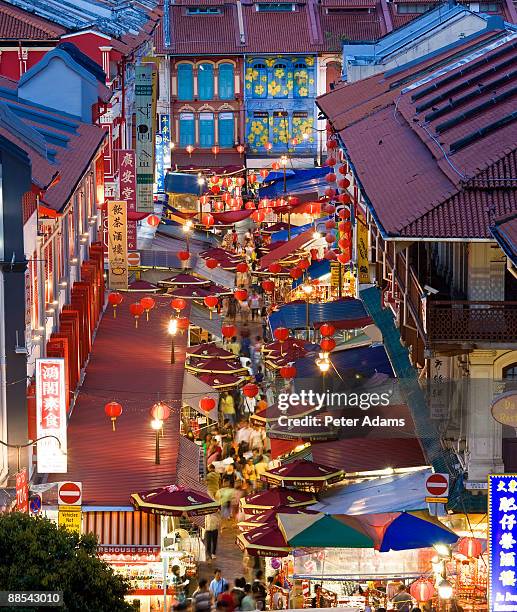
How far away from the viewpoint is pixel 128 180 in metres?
57.8

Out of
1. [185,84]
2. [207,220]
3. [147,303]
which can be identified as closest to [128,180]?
[207,220]

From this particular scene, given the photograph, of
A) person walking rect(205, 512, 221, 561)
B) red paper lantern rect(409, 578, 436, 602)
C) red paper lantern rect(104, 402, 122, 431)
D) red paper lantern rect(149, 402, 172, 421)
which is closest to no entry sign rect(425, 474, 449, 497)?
red paper lantern rect(409, 578, 436, 602)

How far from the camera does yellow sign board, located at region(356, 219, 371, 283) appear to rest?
170 feet

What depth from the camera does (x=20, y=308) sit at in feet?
105

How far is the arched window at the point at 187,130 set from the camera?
9038 cm

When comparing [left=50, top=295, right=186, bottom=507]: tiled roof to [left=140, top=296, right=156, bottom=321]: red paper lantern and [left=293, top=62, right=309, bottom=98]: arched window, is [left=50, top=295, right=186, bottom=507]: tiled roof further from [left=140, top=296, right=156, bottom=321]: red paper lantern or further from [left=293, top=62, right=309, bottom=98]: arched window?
[left=293, top=62, right=309, bottom=98]: arched window

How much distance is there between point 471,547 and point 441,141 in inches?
463

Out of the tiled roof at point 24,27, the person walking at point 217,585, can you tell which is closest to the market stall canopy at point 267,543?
the person walking at point 217,585

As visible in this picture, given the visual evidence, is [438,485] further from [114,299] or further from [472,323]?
[114,299]

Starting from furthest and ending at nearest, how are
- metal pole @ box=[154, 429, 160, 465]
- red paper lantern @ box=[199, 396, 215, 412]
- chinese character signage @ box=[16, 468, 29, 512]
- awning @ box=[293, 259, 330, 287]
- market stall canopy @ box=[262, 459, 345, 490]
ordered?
awning @ box=[293, 259, 330, 287], red paper lantern @ box=[199, 396, 215, 412], metal pole @ box=[154, 429, 160, 465], market stall canopy @ box=[262, 459, 345, 490], chinese character signage @ box=[16, 468, 29, 512]

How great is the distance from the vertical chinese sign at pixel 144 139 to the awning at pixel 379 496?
31057 mm

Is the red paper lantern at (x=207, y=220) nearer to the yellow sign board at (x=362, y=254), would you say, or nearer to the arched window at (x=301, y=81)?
the yellow sign board at (x=362, y=254)

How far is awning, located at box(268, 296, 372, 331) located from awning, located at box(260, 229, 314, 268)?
8.48 metres

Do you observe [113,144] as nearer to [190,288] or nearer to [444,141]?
[190,288]
